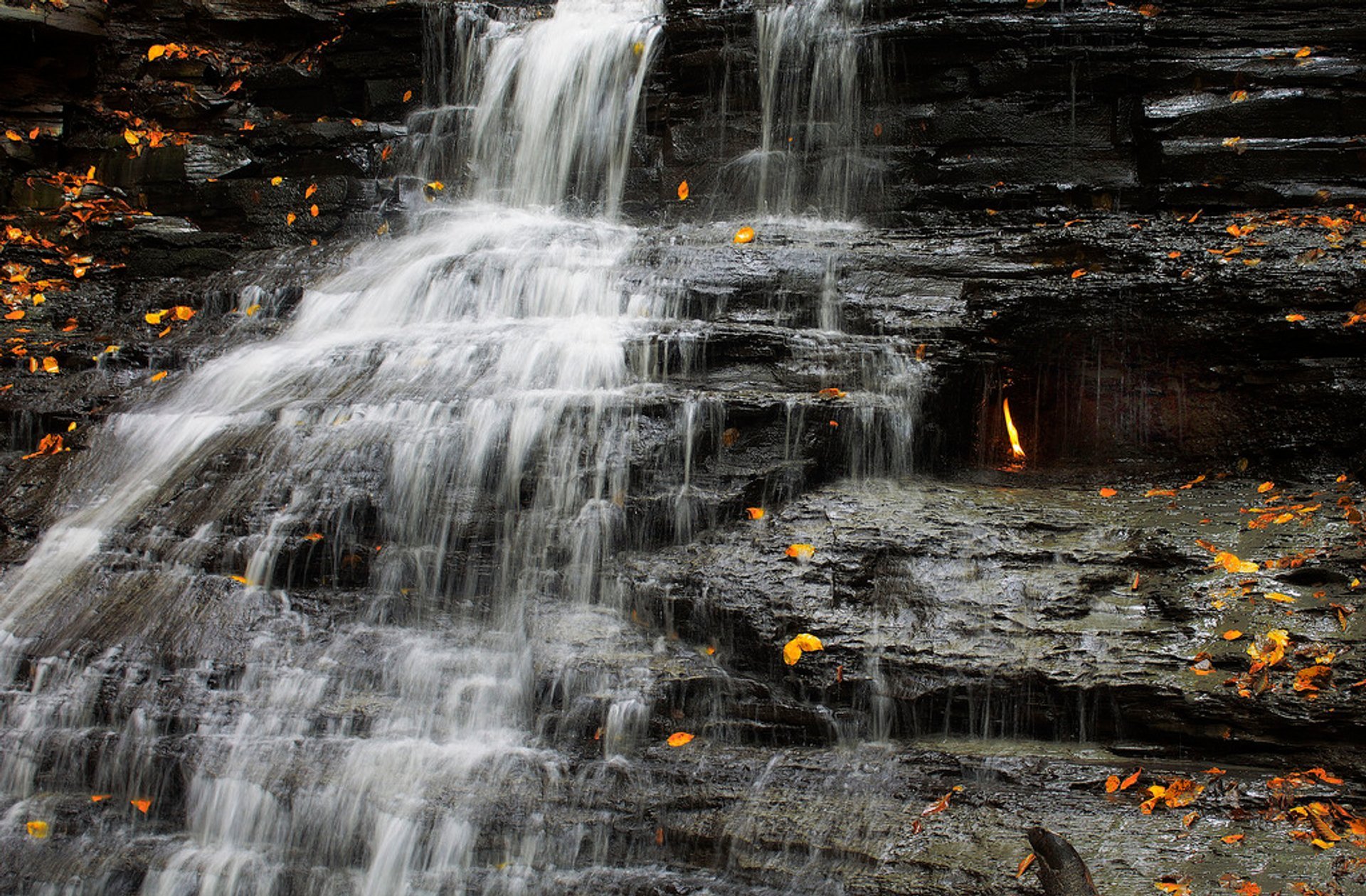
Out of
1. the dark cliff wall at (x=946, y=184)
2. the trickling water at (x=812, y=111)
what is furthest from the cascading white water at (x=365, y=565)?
the trickling water at (x=812, y=111)

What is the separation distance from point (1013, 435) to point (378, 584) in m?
4.37

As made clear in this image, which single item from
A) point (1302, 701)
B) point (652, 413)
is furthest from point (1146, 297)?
point (652, 413)

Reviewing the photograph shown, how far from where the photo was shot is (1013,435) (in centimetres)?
622

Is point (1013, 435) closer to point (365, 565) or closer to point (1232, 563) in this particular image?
point (1232, 563)

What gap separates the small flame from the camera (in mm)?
Result: 6203

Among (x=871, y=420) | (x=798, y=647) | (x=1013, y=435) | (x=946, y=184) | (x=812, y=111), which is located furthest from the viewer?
(x=812, y=111)

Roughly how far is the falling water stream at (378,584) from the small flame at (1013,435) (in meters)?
1.03

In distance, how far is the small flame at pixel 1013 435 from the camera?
6203 mm

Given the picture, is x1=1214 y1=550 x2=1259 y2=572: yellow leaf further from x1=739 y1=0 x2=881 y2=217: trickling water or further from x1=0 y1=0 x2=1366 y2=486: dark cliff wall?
x1=739 y1=0 x2=881 y2=217: trickling water

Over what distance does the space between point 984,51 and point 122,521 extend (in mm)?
7965

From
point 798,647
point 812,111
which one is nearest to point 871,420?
point 798,647

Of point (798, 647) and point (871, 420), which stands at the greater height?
point (871, 420)

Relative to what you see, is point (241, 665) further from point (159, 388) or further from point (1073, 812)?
point (1073, 812)

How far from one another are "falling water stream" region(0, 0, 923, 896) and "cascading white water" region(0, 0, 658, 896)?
0.02m
